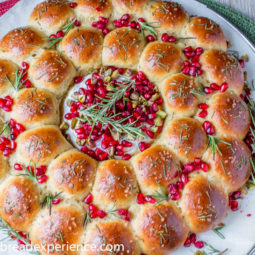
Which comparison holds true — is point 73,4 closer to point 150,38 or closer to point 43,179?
point 150,38

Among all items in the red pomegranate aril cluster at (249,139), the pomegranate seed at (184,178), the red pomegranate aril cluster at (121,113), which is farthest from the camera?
the red pomegranate aril cluster at (249,139)

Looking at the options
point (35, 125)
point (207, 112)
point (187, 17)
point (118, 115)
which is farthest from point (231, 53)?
point (35, 125)

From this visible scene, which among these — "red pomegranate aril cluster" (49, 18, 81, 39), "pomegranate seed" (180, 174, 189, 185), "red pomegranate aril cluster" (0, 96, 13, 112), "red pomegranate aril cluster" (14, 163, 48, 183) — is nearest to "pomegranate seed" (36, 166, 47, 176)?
"red pomegranate aril cluster" (14, 163, 48, 183)

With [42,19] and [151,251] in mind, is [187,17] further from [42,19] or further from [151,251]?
[151,251]

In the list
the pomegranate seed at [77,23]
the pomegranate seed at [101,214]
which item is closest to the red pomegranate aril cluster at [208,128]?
the pomegranate seed at [101,214]

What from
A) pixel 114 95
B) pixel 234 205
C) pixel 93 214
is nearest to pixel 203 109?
pixel 114 95

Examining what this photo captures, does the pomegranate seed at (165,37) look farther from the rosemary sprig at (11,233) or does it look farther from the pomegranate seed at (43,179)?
the rosemary sprig at (11,233)
